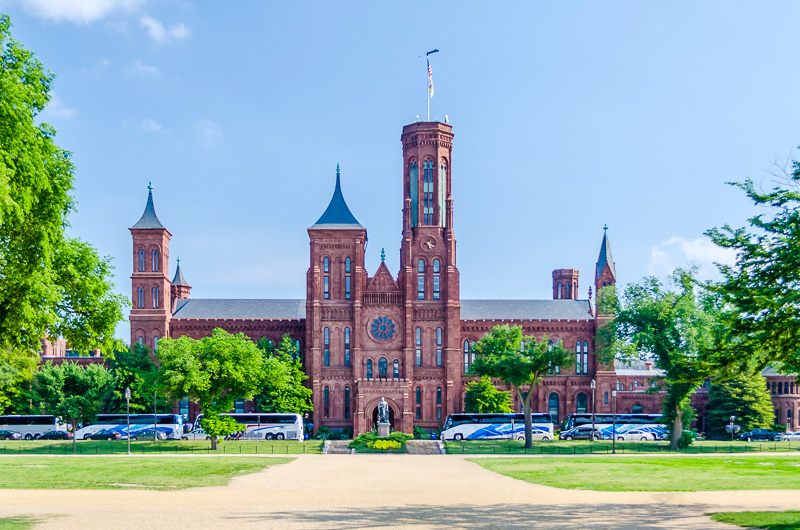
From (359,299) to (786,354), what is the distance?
218ft

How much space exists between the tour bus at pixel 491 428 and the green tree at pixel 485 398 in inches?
177

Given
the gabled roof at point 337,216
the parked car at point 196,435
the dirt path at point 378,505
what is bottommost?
the parked car at point 196,435

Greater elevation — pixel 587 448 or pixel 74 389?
pixel 74 389

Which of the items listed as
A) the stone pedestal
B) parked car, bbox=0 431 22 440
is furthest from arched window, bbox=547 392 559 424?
parked car, bbox=0 431 22 440

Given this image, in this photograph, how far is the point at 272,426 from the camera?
7931cm

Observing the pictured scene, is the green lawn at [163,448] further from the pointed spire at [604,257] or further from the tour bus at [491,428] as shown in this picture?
the pointed spire at [604,257]

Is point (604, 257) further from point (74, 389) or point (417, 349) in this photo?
point (74, 389)

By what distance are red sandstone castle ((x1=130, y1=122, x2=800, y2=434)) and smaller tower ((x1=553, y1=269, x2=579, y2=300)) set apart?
22766 millimetres

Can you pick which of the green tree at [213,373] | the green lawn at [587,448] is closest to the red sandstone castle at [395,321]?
the green lawn at [587,448]

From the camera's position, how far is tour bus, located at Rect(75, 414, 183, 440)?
79.7m

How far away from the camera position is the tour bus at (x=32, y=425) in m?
83.6

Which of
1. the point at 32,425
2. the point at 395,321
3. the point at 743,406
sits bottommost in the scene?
the point at 32,425

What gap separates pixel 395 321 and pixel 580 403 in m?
23.3

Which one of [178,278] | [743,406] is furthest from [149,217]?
[743,406]
